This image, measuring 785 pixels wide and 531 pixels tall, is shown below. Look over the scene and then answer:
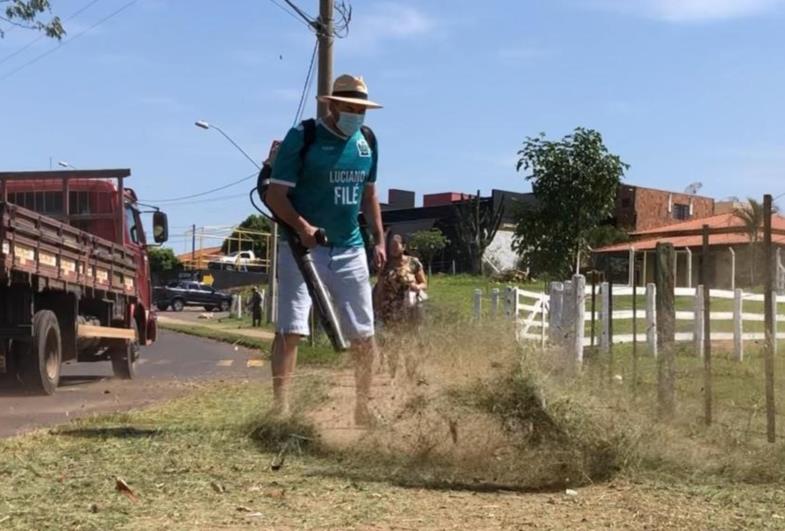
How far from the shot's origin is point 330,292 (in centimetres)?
546

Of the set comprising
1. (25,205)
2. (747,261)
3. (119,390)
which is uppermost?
(25,205)

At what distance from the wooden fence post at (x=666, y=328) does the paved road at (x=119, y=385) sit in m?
3.88

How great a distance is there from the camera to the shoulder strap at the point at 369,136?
18.6ft

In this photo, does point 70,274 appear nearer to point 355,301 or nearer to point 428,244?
point 355,301

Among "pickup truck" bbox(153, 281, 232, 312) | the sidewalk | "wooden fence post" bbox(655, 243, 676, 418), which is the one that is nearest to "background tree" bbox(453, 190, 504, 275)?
"pickup truck" bbox(153, 281, 232, 312)

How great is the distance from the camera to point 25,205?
13195 mm

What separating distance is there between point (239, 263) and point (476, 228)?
2405cm

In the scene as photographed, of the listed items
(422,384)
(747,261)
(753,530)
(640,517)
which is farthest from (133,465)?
(747,261)

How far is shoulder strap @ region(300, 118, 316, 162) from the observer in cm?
532

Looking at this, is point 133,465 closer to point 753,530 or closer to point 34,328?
point 753,530

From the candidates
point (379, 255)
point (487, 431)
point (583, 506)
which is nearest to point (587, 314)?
point (379, 255)

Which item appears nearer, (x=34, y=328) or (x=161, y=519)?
(x=161, y=519)

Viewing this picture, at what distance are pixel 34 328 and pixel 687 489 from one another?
7273 millimetres

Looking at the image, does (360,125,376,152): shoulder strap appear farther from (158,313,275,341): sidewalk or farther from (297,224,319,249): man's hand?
(158,313,275,341): sidewalk
